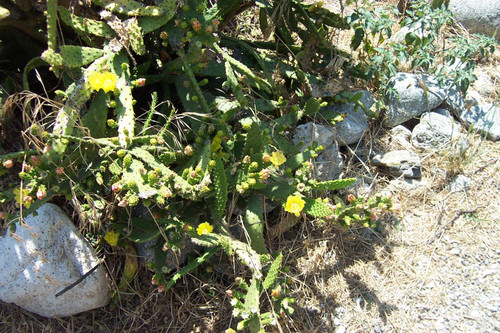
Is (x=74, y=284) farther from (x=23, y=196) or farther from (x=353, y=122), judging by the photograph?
(x=353, y=122)

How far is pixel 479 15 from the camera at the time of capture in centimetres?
341

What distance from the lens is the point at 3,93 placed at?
225 centimetres

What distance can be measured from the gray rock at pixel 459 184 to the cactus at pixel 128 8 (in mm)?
1948

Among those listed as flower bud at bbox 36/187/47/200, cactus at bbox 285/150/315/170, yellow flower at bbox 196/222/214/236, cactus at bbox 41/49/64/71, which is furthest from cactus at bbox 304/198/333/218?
cactus at bbox 41/49/64/71

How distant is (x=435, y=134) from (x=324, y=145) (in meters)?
0.78

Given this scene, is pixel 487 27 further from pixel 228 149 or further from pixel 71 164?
pixel 71 164

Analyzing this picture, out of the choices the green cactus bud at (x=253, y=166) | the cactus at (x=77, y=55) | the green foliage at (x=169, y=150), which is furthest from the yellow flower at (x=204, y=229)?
the cactus at (x=77, y=55)

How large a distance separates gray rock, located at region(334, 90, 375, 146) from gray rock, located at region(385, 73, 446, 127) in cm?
15

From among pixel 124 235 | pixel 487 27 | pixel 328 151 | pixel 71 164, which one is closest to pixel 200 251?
pixel 124 235

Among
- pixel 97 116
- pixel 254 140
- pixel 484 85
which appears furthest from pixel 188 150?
pixel 484 85

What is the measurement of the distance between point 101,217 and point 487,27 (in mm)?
3216

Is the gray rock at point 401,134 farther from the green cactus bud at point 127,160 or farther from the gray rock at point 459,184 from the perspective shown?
the green cactus bud at point 127,160

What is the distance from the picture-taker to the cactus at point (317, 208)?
203 cm

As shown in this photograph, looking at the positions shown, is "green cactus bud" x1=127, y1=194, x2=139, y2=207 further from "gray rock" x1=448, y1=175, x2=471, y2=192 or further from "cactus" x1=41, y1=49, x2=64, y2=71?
"gray rock" x1=448, y1=175, x2=471, y2=192
